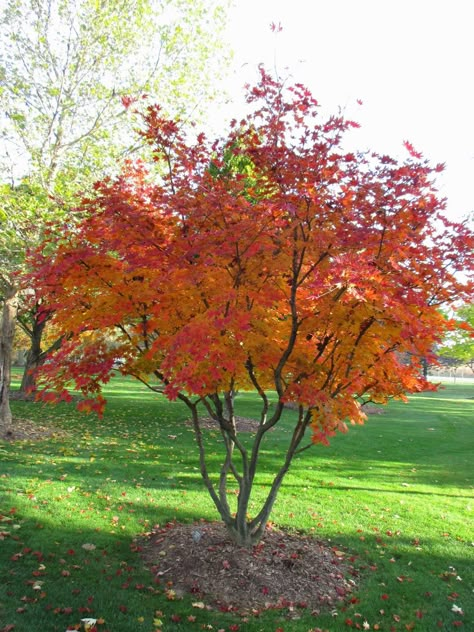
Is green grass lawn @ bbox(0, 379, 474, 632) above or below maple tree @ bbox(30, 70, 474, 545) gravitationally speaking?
below

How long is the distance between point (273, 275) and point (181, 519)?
373 cm

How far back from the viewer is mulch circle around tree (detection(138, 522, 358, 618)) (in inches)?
171

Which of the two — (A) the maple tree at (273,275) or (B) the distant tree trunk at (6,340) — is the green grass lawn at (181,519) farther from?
(A) the maple tree at (273,275)

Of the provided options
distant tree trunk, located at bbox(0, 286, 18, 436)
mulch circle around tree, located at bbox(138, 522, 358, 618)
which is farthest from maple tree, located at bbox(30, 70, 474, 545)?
distant tree trunk, located at bbox(0, 286, 18, 436)

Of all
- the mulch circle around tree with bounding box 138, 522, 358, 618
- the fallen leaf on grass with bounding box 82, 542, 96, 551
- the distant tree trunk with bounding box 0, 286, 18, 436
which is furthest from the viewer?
the distant tree trunk with bounding box 0, 286, 18, 436

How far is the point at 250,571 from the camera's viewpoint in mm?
4684

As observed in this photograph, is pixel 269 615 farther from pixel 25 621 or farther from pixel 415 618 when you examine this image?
pixel 25 621

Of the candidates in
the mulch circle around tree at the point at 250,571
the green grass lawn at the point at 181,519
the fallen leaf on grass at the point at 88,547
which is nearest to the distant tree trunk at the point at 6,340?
the green grass lawn at the point at 181,519

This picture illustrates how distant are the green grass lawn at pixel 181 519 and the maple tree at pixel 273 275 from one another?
1.65 meters

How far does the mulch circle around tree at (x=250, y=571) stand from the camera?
433 centimetres

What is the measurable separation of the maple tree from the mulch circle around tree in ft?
4.86

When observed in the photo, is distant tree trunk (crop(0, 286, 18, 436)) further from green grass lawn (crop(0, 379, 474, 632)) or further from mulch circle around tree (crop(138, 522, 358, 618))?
mulch circle around tree (crop(138, 522, 358, 618))

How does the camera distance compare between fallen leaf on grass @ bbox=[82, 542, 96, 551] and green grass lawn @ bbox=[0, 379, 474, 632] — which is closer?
green grass lawn @ bbox=[0, 379, 474, 632]

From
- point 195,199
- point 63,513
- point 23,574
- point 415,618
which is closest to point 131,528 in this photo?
point 63,513
